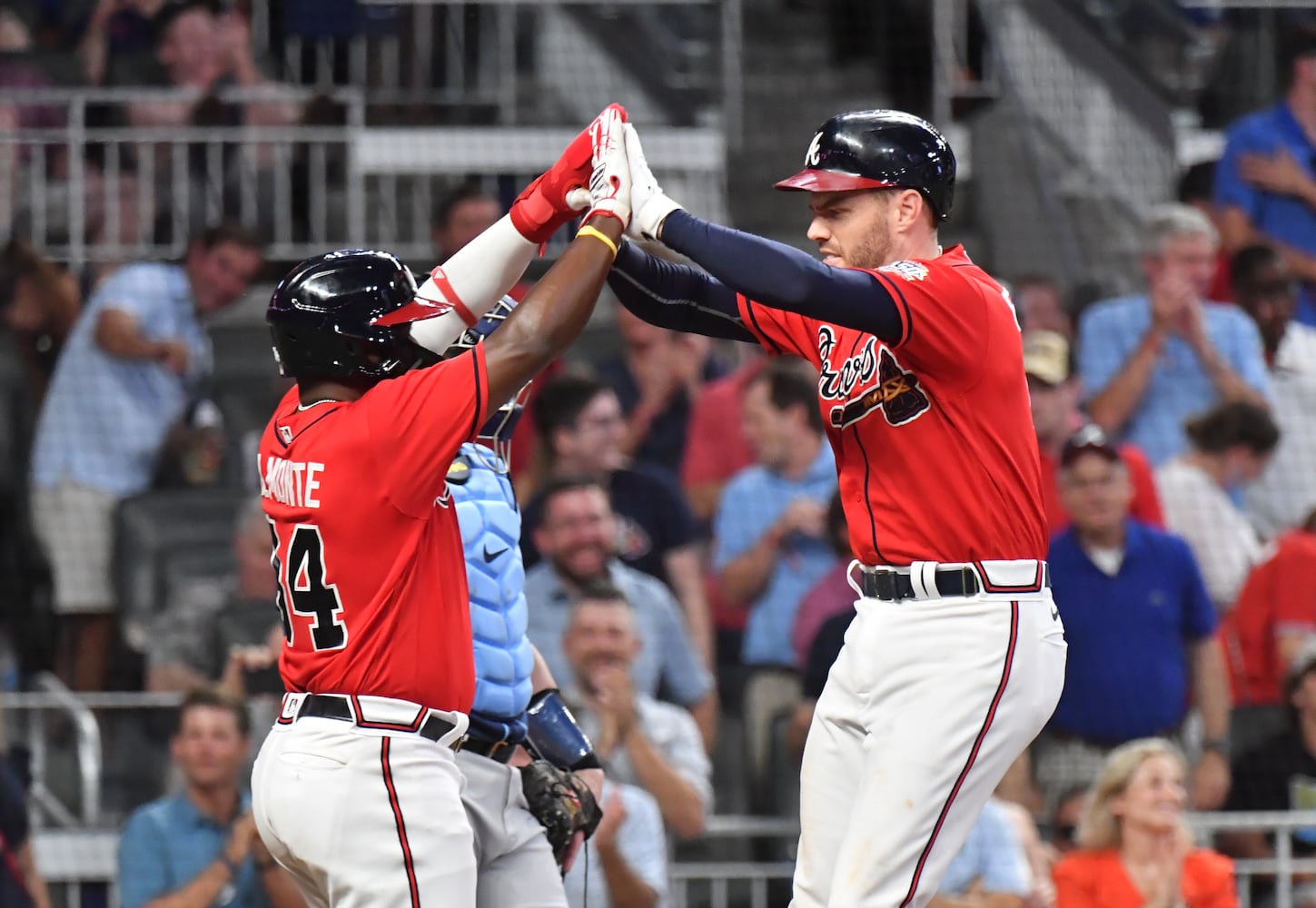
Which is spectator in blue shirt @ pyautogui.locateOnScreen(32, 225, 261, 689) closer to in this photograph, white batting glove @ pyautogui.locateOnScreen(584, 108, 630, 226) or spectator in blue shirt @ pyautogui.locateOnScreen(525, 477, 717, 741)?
spectator in blue shirt @ pyautogui.locateOnScreen(525, 477, 717, 741)

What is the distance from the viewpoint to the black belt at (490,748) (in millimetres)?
3900

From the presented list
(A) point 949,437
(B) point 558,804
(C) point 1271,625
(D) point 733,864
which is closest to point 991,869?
(D) point 733,864

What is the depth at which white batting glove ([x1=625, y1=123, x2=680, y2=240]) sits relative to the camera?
344 centimetres

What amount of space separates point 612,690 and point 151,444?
8.05ft

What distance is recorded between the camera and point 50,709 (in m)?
6.62

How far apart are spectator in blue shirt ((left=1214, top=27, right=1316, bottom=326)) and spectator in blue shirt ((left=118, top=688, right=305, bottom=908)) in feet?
15.5

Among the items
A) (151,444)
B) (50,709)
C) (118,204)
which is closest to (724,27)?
(118,204)

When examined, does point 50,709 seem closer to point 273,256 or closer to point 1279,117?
point 273,256

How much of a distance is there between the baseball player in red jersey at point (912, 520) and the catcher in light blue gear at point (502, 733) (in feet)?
1.98

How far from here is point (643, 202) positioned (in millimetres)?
3480

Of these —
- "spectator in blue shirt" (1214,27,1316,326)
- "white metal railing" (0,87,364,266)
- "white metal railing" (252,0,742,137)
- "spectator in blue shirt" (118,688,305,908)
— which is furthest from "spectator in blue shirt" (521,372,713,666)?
"white metal railing" (252,0,742,137)

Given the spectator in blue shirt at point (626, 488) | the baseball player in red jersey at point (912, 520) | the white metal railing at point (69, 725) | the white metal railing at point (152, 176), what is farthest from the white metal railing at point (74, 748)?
the baseball player in red jersey at point (912, 520)

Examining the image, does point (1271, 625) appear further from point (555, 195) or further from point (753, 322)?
point (555, 195)

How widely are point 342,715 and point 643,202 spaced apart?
993 millimetres
